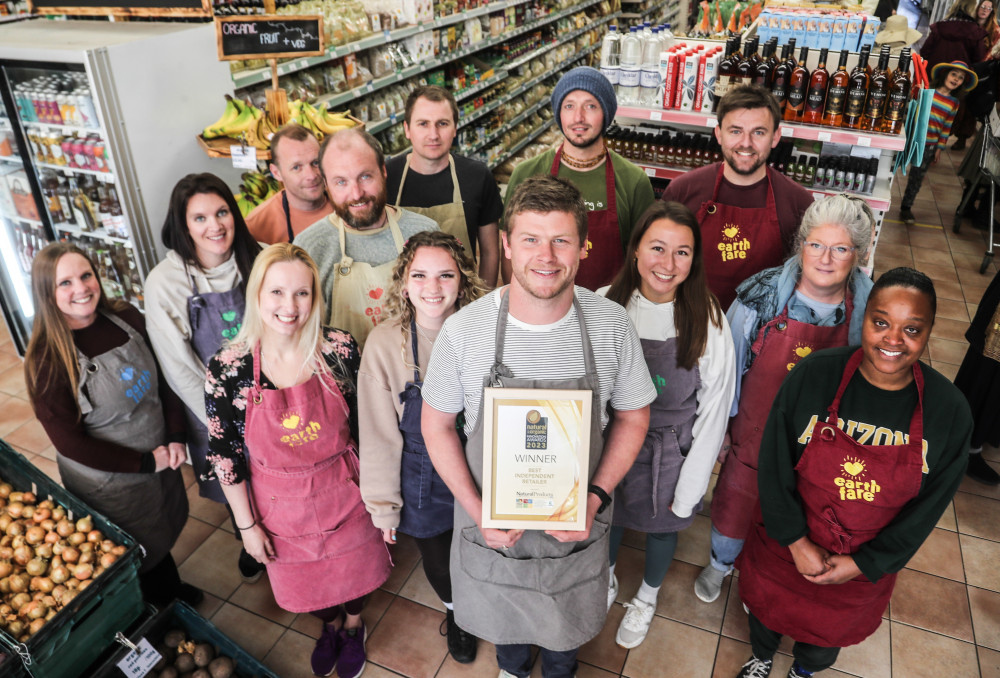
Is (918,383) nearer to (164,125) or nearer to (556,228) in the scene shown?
(556,228)

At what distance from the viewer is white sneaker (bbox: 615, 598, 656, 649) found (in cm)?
277

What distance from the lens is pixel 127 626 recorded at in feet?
7.98

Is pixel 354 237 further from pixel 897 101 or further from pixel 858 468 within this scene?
pixel 897 101

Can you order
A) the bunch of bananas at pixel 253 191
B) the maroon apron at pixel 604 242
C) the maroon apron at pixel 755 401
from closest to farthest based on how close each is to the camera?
the maroon apron at pixel 755 401 < the maroon apron at pixel 604 242 < the bunch of bananas at pixel 253 191

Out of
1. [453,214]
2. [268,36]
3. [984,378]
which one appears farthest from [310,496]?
[984,378]

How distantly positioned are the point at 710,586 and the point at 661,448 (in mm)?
1002

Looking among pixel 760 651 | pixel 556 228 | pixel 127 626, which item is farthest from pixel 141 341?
pixel 760 651

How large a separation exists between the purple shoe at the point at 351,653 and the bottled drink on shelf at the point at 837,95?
383 centimetres

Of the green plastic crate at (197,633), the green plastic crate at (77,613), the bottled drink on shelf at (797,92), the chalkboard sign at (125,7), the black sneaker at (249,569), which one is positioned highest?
the chalkboard sign at (125,7)

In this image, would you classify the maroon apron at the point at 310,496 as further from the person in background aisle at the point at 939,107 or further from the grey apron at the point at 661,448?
the person in background aisle at the point at 939,107

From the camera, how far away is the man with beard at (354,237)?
2475mm

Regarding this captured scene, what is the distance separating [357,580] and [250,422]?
781 millimetres

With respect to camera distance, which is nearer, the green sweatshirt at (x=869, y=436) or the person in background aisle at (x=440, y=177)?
the green sweatshirt at (x=869, y=436)

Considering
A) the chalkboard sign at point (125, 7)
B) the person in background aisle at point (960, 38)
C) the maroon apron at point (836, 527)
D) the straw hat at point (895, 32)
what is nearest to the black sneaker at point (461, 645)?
the maroon apron at point (836, 527)
